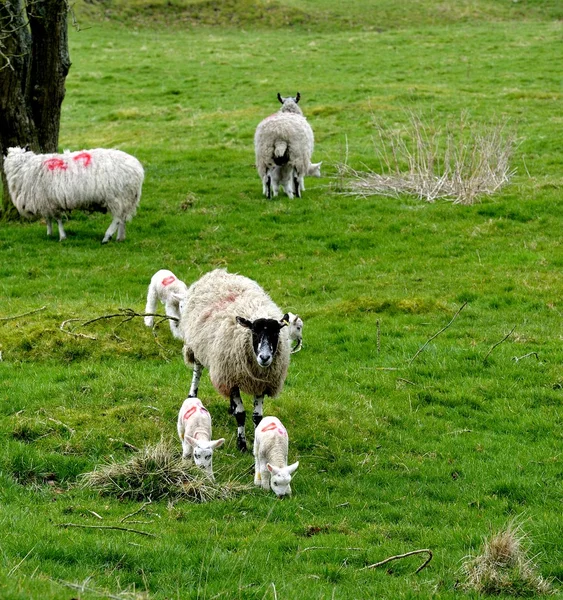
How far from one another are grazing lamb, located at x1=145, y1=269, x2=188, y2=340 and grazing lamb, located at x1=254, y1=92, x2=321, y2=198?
7026mm

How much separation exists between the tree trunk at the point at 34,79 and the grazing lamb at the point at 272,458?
11.8 metres

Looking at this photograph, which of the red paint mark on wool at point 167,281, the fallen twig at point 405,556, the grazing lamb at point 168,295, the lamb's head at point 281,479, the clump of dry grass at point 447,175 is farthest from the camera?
the clump of dry grass at point 447,175

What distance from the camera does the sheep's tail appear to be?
1781 centimetres

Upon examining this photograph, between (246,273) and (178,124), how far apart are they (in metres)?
13.4

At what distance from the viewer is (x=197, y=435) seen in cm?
777

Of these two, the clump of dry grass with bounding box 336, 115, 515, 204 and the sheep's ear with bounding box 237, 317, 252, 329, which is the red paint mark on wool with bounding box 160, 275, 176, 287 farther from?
the clump of dry grass with bounding box 336, 115, 515, 204

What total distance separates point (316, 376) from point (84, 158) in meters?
8.09

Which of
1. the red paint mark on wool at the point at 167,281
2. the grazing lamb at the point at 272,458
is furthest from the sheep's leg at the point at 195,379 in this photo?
the red paint mark on wool at the point at 167,281

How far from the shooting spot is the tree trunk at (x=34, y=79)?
56.4 ft

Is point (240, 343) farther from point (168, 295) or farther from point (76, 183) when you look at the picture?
point (76, 183)

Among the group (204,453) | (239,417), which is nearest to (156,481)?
(204,453)

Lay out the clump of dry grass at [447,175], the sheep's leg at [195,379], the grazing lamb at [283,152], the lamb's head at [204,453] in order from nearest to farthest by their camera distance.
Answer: the lamb's head at [204,453]
the sheep's leg at [195,379]
the clump of dry grass at [447,175]
the grazing lamb at [283,152]

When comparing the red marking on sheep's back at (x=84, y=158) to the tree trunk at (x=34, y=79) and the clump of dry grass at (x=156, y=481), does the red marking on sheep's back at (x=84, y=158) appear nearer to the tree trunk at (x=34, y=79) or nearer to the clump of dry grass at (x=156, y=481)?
the tree trunk at (x=34, y=79)

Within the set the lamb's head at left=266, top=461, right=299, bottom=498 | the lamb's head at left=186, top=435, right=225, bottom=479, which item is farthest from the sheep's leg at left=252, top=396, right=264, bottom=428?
the lamb's head at left=266, top=461, right=299, bottom=498
